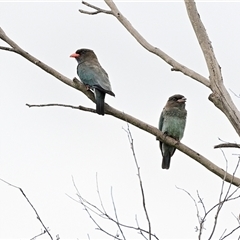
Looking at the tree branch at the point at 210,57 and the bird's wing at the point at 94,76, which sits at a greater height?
the bird's wing at the point at 94,76

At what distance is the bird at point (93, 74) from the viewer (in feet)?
21.6

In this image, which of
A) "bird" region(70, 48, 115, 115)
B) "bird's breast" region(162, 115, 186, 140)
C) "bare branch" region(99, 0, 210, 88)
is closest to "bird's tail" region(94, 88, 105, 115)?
"bird" region(70, 48, 115, 115)

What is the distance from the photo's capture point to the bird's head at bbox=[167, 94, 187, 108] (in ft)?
28.1

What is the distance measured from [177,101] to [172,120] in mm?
537

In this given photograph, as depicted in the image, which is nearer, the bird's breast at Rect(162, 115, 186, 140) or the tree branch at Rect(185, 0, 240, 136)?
the tree branch at Rect(185, 0, 240, 136)

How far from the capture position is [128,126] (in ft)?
15.4

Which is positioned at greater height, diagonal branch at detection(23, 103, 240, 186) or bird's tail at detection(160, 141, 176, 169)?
bird's tail at detection(160, 141, 176, 169)

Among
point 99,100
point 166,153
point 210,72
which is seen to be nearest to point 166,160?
point 166,153

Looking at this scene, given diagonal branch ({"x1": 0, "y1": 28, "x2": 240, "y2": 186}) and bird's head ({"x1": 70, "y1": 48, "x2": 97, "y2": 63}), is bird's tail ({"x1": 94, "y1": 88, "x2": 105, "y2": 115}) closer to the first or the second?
diagonal branch ({"x1": 0, "y1": 28, "x2": 240, "y2": 186})

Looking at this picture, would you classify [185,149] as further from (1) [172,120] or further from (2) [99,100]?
(1) [172,120]

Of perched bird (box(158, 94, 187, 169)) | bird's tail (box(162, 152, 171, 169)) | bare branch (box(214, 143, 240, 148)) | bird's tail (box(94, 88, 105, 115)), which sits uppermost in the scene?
perched bird (box(158, 94, 187, 169))

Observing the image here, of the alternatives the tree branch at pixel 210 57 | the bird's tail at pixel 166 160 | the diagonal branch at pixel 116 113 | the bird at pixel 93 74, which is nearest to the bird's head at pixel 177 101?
the bird's tail at pixel 166 160

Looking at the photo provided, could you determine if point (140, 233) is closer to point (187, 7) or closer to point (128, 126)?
point (128, 126)

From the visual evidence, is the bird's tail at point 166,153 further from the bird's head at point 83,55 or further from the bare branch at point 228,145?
the bare branch at point 228,145
